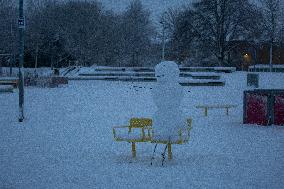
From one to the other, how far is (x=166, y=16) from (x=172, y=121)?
5918 cm

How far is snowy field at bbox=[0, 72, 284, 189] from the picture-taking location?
812cm

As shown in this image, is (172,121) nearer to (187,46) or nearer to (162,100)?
(162,100)

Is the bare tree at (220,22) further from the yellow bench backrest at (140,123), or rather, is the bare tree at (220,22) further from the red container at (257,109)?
the yellow bench backrest at (140,123)

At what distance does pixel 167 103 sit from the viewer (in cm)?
977

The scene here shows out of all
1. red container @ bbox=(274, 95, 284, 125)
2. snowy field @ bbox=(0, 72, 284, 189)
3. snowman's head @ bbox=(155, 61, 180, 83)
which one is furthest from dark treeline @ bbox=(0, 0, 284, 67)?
snowman's head @ bbox=(155, 61, 180, 83)

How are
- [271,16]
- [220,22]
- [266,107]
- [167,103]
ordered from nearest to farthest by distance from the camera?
[167,103], [266,107], [220,22], [271,16]

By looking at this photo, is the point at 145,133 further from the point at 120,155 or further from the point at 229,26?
the point at 229,26

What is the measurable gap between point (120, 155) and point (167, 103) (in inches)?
62.8

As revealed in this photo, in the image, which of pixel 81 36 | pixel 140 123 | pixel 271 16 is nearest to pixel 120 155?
pixel 140 123

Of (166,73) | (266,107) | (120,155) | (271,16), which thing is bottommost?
(120,155)

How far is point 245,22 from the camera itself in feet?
162

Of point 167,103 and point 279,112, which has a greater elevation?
point 167,103

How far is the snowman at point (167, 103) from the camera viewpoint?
968 cm

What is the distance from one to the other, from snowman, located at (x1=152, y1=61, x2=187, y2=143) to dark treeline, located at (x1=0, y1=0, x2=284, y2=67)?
38.9 meters
